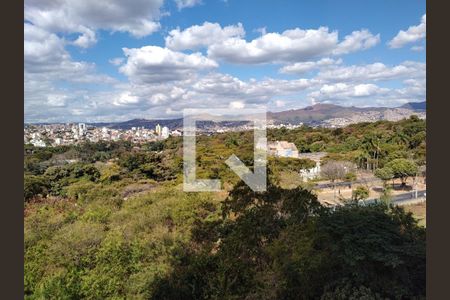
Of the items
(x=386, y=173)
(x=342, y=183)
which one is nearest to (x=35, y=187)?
(x=342, y=183)

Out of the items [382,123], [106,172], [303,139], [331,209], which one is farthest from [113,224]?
[382,123]

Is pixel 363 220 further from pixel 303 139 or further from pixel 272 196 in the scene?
pixel 303 139

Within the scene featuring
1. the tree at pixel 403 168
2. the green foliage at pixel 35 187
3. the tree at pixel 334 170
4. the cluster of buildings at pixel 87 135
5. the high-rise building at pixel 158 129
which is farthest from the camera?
the high-rise building at pixel 158 129

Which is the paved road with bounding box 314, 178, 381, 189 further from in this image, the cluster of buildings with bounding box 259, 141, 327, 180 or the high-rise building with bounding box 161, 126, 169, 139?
the high-rise building with bounding box 161, 126, 169, 139

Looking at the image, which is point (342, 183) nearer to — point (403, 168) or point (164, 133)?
point (403, 168)

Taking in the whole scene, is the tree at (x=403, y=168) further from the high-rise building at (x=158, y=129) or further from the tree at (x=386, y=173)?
the high-rise building at (x=158, y=129)

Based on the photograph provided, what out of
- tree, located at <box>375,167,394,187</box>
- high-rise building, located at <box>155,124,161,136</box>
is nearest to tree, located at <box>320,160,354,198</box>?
tree, located at <box>375,167,394,187</box>

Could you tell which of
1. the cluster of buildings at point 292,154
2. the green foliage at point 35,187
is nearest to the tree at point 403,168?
the cluster of buildings at point 292,154
